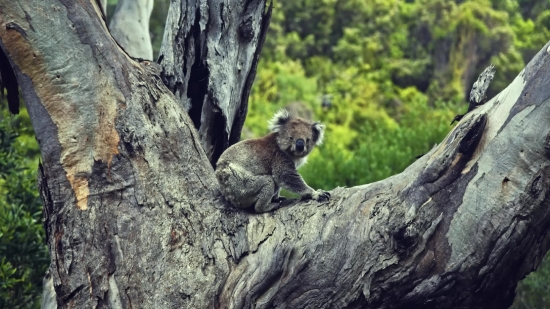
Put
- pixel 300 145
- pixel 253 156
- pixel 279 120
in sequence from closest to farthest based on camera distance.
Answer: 1. pixel 253 156
2. pixel 300 145
3. pixel 279 120

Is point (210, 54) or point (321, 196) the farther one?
point (210, 54)

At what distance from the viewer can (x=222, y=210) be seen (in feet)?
14.9

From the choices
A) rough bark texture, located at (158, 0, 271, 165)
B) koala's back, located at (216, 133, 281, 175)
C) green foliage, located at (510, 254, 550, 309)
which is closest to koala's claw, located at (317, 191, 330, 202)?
koala's back, located at (216, 133, 281, 175)

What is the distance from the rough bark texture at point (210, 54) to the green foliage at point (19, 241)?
→ 2224 millimetres

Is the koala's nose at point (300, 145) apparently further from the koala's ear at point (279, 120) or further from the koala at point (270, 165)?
the koala's ear at point (279, 120)

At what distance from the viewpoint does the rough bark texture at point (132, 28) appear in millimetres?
7172

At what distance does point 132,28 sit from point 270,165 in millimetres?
2606

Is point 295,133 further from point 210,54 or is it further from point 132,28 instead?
point 132,28

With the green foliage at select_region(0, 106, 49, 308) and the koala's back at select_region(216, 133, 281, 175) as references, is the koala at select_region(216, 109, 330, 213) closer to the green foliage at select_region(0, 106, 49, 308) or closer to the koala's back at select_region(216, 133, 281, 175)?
the koala's back at select_region(216, 133, 281, 175)

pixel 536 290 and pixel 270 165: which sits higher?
pixel 270 165

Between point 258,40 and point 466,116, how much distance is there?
6.87 ft

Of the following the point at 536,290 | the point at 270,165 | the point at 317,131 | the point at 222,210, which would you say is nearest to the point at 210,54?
the point at 270,165

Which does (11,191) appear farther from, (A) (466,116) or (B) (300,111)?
(B) (300,111)

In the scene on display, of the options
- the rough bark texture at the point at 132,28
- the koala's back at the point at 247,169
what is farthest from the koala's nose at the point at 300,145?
the rough bark texture at the point at 132,28
